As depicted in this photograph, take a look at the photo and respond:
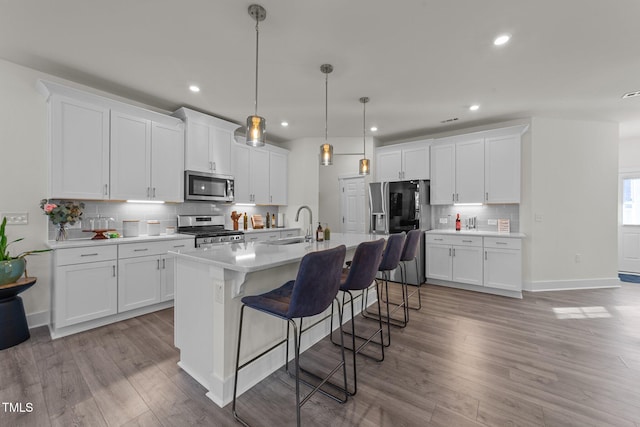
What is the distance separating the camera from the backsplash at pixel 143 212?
3.24m

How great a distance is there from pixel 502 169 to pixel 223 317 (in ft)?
15.0

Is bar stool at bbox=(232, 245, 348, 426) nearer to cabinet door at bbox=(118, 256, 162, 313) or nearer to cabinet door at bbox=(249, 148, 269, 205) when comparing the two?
cabinet door at bbox=(118, 256, 162, 313)

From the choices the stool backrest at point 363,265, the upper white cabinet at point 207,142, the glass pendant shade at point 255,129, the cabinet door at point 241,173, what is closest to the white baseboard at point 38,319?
the upper white cabinet at point 207,142

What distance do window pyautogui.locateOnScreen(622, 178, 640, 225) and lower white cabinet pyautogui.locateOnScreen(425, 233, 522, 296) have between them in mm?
3848

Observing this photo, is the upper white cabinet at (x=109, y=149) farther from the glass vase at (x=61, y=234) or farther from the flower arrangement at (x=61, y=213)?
the glass vase at (x=61, y=234)

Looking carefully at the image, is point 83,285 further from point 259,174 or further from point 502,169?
point 502,169

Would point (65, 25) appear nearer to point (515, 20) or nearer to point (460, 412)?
point (515, 20)

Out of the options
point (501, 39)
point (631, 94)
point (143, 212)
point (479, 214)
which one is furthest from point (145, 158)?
point (631, 94)

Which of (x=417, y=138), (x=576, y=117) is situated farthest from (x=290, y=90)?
(x=576, y=117)

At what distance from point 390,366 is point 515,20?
2938 mm

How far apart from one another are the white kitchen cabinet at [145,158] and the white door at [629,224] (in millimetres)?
8408

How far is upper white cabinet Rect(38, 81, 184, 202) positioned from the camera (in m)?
2.86

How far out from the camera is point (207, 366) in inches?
75.5

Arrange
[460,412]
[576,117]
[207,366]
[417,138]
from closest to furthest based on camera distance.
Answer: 1. [460,412]
2. [207,366]
3. [576,117]
4. [417,138]
